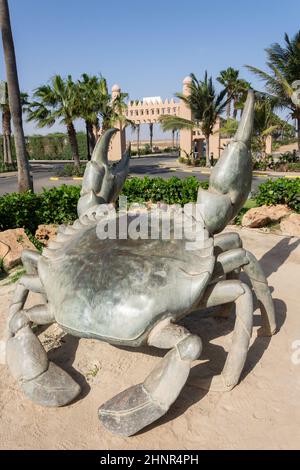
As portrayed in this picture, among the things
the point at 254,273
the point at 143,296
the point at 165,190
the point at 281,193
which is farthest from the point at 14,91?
the point at 143,296

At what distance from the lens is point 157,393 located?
2.78 m

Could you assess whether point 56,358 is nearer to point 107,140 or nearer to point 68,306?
point 68,306

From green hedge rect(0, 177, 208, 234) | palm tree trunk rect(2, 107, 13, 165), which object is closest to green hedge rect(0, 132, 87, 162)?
palm tree trunk rect(2, 107, 13, 165)

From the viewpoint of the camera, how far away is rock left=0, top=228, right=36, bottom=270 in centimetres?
659

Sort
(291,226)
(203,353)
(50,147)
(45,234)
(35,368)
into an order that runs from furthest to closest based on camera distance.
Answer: (50,147) < (291,226) < (45,234) < (203,353) < (35,368)

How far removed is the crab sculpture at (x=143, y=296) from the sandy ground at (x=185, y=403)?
16 centimetres

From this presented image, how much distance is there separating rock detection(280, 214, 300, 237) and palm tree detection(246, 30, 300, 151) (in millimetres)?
14077

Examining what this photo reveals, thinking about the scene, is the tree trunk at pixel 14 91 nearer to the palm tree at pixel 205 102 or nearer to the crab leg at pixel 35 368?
the crab leg at pixel 35 368

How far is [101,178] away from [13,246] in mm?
3074

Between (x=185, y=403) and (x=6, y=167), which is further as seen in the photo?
(x=6, y=167)

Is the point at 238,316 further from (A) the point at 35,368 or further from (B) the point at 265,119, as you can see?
(B) the point at 265,119

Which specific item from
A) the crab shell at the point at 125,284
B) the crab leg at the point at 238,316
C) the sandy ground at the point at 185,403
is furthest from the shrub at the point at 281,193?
the crab leg at the point at 238,316
